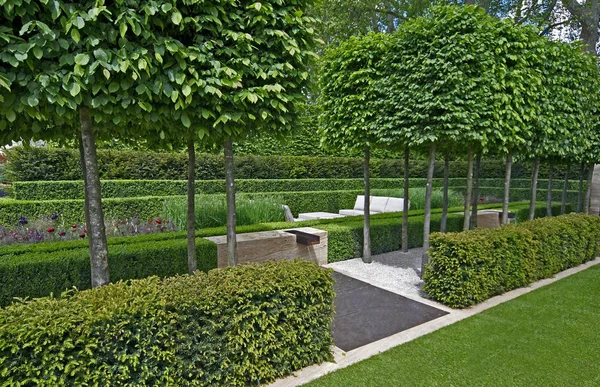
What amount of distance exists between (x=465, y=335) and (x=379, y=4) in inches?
598

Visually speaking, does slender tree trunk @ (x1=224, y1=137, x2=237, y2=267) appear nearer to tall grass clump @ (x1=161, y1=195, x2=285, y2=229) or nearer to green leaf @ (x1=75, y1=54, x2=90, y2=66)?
green leaf @ (x1=75, y1=54, x2=90, y2=66)

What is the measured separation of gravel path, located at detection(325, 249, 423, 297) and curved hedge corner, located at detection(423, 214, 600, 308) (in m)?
0.62

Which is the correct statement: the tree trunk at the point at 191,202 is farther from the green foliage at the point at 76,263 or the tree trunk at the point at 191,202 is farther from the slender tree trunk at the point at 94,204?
the slender tree trunk at the point at 94,204

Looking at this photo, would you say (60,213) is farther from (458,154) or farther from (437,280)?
(458,154)

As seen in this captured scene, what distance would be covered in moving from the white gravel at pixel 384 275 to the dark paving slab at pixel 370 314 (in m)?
0.30

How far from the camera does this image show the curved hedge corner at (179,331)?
2107mm

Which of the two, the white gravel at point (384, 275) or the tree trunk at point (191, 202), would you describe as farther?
the white gravel at point (384, 275)

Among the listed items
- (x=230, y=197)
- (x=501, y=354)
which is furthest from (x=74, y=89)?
(x=501, y=354)

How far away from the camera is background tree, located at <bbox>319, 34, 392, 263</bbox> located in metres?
6.09

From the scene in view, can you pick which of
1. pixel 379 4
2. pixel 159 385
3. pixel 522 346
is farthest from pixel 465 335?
pixel 379 4

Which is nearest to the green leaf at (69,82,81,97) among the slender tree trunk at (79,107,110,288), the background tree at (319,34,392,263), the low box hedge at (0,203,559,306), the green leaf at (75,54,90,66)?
the green leaf at (75,54,90,66)

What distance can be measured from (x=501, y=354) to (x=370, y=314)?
5.10 feet

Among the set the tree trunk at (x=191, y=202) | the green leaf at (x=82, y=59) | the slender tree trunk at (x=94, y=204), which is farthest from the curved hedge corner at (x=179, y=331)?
the green leaf at (x=82, y=59)

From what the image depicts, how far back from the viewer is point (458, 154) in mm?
7617
